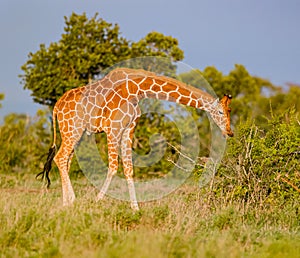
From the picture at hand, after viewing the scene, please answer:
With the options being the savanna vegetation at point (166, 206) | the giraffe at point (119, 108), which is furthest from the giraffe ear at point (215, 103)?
the savanna vegetation at point (166, 206)

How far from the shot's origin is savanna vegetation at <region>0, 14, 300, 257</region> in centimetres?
619

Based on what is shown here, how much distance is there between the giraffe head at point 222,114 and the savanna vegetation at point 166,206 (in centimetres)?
75

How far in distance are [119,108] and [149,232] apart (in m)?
3.49

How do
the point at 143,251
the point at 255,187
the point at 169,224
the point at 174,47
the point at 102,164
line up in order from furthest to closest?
the point at 174,47 < the point at 102,164 < the point at 255,187 < the point at 169,224 < the point at 143,251

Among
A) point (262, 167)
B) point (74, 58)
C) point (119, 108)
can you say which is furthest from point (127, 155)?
point (74, 58)

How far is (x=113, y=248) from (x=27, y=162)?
13.8 metres

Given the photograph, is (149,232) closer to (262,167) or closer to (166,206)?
(166,206)

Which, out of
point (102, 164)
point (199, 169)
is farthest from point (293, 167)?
point (102, 164)

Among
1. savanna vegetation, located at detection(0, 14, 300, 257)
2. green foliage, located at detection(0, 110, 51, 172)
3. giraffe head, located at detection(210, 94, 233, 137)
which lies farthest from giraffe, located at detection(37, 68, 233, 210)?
green foliage, located at detection(0, 110, 51, 172)

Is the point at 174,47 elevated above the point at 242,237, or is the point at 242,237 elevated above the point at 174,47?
the point at 174,47

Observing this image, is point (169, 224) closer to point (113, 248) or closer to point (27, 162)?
point (113, 248)

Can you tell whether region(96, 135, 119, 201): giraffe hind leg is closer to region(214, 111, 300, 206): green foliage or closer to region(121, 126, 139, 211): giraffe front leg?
region(121, 126, 139, 211): giraffe front leg

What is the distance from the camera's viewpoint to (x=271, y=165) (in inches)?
384

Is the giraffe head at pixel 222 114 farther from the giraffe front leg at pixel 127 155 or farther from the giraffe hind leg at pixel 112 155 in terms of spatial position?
the giraffe hind leg at pixel 112 155
